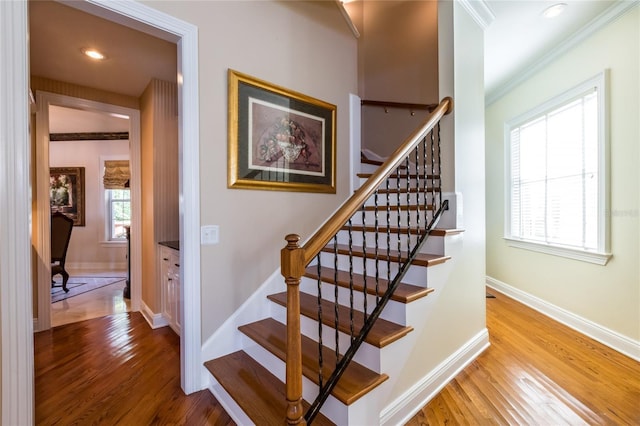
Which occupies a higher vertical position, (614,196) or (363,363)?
(614,196)

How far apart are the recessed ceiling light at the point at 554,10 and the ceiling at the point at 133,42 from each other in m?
0.04

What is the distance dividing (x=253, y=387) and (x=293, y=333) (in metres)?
0.71

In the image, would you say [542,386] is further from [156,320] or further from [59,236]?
[59,236]

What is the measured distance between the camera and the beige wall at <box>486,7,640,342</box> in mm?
2246

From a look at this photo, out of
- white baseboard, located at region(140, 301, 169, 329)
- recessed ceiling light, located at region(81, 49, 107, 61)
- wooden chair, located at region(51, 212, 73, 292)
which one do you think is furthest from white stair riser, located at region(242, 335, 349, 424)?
wooden chair, located at region(51, 212, 73, 292)

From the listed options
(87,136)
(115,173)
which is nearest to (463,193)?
(115,173)

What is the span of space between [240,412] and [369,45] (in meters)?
4.30

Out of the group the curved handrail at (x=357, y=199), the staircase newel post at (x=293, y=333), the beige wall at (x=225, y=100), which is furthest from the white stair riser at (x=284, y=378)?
the curved handrail at (x=357, y=199)

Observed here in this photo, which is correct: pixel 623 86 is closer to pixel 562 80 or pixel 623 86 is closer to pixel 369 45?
pixel 562 80

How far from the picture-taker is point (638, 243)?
222 cm

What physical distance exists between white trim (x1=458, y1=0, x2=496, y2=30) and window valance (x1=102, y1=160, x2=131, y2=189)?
6.11 metres

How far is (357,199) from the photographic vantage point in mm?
1392

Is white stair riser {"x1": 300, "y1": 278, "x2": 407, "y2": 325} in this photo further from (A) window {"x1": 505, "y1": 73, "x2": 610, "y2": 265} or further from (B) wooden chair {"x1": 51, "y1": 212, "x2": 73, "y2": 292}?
(B) wooden chair {"x1": 51, "y1": 212, "x2": 73, "y2": 292}

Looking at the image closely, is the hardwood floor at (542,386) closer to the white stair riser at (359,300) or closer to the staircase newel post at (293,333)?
the white stair riser at (359,300)
